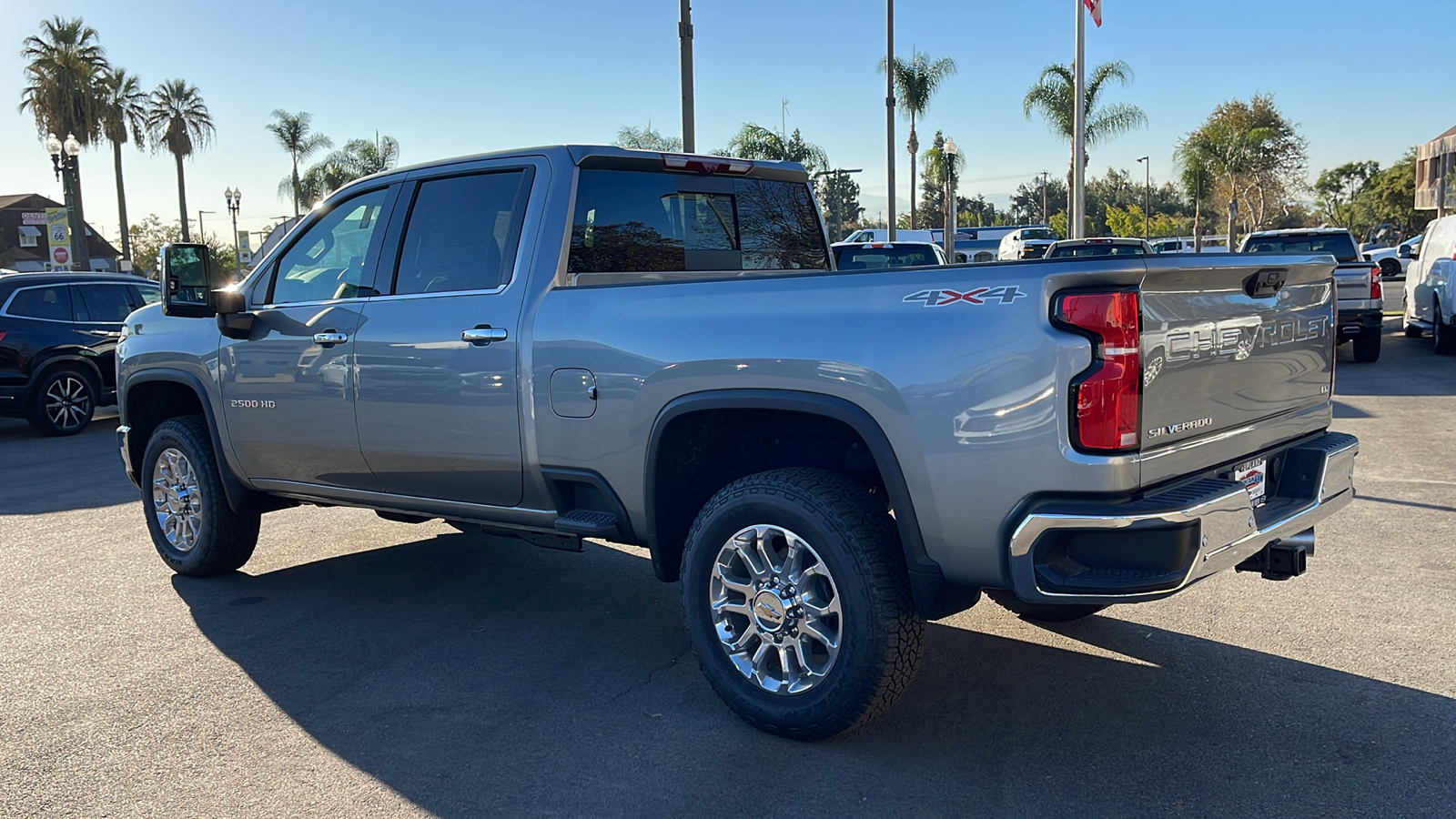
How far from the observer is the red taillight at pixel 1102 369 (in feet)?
10.3

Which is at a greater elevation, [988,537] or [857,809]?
[988,537]

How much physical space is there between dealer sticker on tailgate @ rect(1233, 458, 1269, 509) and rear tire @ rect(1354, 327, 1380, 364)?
12970 mm

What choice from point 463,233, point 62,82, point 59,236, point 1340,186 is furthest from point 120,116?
point 1340,186

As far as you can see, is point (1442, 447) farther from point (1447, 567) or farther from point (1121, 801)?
point (1121, 801)

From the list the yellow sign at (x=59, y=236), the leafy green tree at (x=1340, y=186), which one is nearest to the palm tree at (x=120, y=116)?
the yellow sign at (x=59, y=236)

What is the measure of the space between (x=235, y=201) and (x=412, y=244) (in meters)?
56.8

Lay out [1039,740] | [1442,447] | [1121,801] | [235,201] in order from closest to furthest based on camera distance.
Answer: [1121,801]
[1039,740]
[1442,447]
[235,201]

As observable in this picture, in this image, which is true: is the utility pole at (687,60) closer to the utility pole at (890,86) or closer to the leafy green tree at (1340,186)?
the utility pole at (890,86)

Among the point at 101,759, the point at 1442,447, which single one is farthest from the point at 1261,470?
the point at 1442,447

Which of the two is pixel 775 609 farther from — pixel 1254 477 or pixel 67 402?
pixel 67 402

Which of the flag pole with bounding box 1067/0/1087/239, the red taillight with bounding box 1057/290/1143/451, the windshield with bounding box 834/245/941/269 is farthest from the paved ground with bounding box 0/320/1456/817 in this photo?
the flag pole with bounding box 1067/0/1087/239

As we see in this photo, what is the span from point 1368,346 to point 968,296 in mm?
14349

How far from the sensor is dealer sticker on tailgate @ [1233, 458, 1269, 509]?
3.71m

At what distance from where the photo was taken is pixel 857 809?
3316 millimetres
